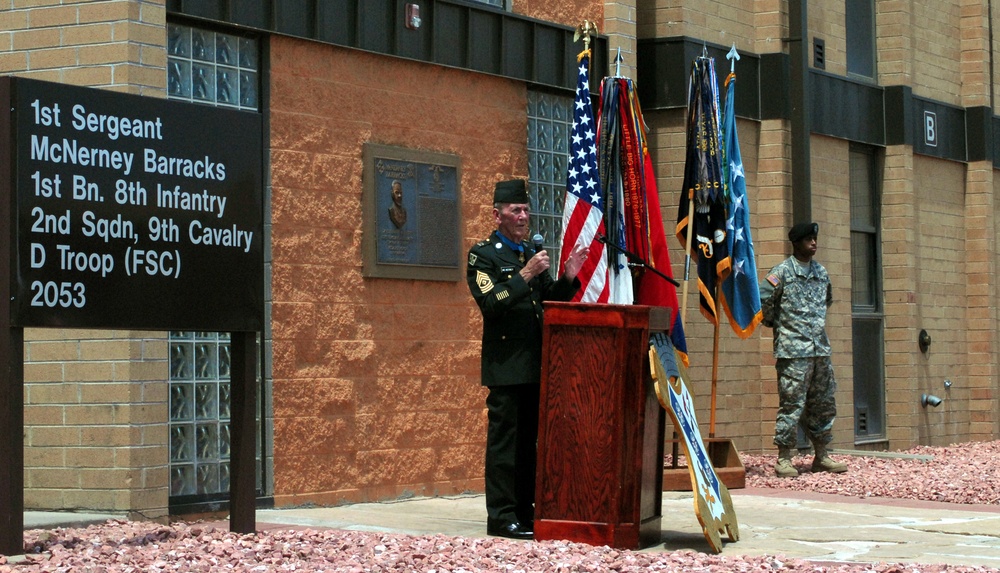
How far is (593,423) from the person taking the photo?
26.9 ft

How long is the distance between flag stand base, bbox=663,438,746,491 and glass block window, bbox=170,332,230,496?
3424 millimetres

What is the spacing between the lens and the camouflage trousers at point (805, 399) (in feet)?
43.5

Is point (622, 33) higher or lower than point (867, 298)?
higher

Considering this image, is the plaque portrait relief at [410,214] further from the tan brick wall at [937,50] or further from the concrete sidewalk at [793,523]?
the tan brick wall at [937,50]

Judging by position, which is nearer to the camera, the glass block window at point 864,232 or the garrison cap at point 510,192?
the garrison cap at point 510,192

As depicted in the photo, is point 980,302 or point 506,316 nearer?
point 506,316

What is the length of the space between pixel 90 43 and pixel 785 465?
6.65 meters

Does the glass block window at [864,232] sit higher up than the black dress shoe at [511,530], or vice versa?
the glass block window at [864,232]

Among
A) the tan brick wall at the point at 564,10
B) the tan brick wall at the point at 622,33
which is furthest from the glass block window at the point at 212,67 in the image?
the tan brick wall at the point at 622,33

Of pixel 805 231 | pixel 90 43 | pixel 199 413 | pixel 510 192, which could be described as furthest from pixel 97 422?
pixel 805 231

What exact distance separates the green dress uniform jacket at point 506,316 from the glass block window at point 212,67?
7.10 ft

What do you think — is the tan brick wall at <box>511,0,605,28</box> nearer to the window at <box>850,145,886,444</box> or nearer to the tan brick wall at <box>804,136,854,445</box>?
the tan brick wall at <box>804,136,854,445</box>

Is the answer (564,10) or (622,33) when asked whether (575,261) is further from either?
(622,33)

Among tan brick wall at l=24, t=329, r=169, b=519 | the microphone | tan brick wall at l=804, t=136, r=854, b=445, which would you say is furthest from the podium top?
tan brick wall at l=804, t=136, r=854, b=445
